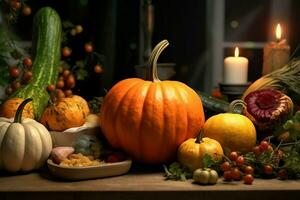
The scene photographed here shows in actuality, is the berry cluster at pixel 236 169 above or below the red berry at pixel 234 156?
below

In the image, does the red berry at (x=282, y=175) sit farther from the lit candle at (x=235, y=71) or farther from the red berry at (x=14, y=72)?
the red berry at (x=14, y=72)

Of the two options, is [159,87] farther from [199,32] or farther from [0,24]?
[0,24]

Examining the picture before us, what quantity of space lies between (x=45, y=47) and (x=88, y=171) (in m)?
0.60

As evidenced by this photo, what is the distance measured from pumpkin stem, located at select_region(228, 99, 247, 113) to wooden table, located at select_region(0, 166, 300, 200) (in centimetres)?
26

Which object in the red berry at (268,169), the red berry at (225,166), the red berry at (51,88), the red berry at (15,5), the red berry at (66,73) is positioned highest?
the red berry at (15,5)

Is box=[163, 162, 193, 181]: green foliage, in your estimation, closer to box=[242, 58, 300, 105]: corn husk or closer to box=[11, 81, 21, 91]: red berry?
box=[242, 58, 300, 105]: corn husk

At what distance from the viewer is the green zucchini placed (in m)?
1.46

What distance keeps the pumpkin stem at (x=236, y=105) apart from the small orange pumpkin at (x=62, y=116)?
0.38 metres

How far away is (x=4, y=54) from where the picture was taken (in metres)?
1.58

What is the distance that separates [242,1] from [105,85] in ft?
1.87

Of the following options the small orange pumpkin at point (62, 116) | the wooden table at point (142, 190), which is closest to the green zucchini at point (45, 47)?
the small orange pumpkin at point (62, 116)

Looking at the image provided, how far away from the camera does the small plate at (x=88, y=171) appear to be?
102 cm

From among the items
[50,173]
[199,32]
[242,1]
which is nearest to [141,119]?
[50,173]

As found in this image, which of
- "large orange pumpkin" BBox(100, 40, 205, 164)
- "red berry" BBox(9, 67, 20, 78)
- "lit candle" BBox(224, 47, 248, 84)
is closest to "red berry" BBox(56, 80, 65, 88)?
"red berry" BBox(9, 67, 20, 78)
